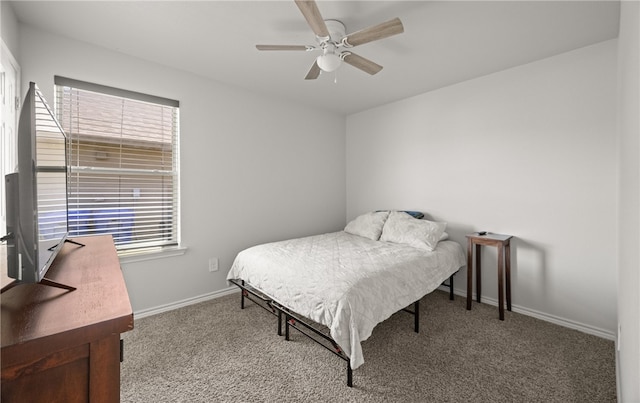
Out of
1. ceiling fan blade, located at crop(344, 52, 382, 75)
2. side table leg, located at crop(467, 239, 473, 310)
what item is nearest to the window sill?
ceiling fan blade, located at crop(344, 52, 382, 75)

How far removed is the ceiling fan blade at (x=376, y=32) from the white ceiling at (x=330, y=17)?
243mm

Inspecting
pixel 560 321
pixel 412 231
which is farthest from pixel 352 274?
pixel 560 321

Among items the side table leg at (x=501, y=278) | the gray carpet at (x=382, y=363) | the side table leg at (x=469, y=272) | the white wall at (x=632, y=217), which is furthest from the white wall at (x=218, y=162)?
the white wall at (x=632, y=217)

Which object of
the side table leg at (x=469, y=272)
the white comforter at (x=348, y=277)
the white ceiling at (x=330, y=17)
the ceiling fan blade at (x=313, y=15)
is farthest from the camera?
the side table leg at (x=469, y=272)

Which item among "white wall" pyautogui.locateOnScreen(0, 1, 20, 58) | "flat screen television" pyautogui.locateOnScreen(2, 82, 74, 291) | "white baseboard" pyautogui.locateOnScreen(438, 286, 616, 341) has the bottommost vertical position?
"white baseboard" pyautogui.locateOnScreen(438, 286, 616, 341)

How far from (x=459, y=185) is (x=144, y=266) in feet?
11.6

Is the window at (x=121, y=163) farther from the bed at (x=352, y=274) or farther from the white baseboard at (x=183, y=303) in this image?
the bed at (x=352, y=274)

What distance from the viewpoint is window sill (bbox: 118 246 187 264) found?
2607 mm

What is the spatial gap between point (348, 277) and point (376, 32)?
1.66 meters

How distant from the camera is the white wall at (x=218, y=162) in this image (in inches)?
96.0

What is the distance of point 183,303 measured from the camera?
296 cm

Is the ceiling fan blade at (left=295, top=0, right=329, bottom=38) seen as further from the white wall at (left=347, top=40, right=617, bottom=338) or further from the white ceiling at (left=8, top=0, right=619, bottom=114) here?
the white wall at (left=347, top=40, right=617, bottom=338)

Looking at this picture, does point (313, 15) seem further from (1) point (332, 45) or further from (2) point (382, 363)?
(2) point (382, 363)

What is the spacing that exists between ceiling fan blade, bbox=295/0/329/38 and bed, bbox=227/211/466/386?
1.66 m
